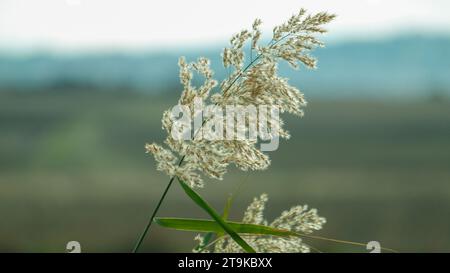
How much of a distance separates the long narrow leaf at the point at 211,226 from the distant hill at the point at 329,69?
11378cm

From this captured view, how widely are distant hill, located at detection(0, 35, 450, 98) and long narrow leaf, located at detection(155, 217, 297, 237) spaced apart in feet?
373

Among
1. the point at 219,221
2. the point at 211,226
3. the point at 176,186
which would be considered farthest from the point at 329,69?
the point at 219,221

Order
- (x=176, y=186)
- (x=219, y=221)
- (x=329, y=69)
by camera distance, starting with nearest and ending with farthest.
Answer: (x=219, y=221) → (x=176, y=186) → (x=329, y=69)

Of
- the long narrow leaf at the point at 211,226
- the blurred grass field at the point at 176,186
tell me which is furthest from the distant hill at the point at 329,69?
the long narrow leaf at the point at 211,226

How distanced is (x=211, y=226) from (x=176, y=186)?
44017 millimetres

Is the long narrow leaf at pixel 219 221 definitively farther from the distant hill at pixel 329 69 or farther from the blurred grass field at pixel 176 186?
the distant hill at pixel 329 69

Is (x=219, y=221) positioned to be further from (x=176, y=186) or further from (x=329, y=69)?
(x=329, y=69)

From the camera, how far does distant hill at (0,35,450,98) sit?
419ft

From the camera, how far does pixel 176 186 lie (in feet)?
150

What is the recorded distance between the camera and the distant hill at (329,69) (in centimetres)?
12756

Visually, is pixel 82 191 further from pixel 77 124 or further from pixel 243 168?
pixel 243 168

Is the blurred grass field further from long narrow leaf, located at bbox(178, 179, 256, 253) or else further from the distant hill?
the distant hill

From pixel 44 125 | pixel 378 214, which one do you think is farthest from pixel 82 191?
pixel 44 125

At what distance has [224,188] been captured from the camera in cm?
4641
